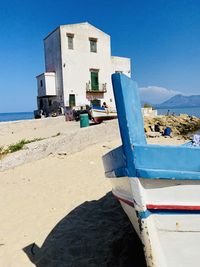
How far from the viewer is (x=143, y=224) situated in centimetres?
271

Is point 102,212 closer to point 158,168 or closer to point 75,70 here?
point 158,168

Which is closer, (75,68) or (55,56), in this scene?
(75,68)

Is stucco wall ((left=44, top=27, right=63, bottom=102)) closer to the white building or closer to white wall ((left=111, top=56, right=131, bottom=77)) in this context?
the white building

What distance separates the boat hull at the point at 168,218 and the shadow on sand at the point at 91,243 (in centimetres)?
106

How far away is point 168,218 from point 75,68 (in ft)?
81.3

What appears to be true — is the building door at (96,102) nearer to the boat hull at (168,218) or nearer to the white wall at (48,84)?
the white wall at (48,84)

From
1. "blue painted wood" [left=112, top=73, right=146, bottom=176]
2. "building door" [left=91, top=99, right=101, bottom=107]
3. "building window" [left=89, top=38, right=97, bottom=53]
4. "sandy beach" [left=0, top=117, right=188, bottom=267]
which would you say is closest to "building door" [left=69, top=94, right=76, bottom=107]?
"building door" [left=91, top=99, right=101, bottom=107]

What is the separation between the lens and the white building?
83.4 ft

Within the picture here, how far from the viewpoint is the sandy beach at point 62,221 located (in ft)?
12.9

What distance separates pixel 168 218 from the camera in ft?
8.68

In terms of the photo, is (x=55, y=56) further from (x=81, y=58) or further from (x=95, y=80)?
(x=95, y=80)

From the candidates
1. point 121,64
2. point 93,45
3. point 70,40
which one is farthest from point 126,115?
point 121,64

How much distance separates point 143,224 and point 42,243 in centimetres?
235

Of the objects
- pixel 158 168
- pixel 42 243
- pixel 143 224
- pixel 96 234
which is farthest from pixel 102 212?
pixel 158 168
